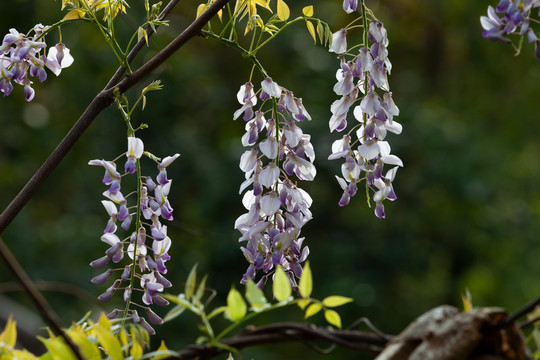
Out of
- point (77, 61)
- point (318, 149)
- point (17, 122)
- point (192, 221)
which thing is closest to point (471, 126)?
point (318, 149)

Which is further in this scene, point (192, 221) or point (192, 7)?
point (192, 7)

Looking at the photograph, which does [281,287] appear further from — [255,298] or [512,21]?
[512,21]

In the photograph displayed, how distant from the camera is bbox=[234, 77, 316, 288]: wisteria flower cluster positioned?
24.4 inches

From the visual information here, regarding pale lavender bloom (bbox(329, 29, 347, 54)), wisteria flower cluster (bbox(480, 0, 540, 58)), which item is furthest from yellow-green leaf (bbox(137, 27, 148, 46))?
wisteria flower cluster (bbox(480, 0, 540, 58))

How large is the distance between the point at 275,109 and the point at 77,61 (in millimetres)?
3805

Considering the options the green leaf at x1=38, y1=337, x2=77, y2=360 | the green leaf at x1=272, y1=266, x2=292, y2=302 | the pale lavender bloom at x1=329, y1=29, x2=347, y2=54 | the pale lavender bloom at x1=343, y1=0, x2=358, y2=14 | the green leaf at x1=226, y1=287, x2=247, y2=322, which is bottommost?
the green leaf at x1=38, y1=337, x2=77, y2=360

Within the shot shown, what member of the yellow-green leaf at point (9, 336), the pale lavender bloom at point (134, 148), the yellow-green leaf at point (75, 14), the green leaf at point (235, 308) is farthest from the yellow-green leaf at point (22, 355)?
the yellow-green leaf at point (75, 14)

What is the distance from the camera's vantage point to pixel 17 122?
14.1 feet

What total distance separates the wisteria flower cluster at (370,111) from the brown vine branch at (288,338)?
0.69ft

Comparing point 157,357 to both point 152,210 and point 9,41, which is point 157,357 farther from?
point 9,41

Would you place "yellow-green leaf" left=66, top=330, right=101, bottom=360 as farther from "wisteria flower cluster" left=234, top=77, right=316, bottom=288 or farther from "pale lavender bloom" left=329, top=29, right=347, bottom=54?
"pale lavender bloom" left=329, top=29, right=347, bottom=54

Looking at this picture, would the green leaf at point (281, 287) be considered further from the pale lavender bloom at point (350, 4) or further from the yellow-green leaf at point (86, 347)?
the pale lavender bloom at point (350, 4)

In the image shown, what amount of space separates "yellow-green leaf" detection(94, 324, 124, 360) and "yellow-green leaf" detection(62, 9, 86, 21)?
14.5 inches

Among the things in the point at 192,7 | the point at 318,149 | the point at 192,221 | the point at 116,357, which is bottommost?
the point at 116,357
